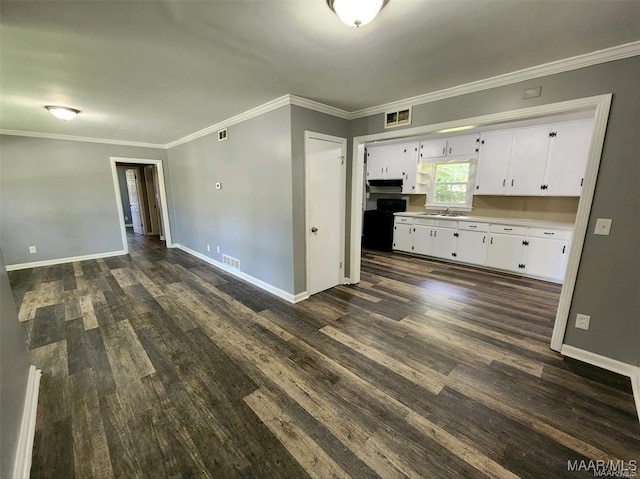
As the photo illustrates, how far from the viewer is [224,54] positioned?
2008 mm

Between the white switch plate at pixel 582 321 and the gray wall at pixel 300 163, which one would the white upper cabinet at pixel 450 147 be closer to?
the gray wall at pixel 300 163

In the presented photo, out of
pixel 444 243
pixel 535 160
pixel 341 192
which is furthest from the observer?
pixel 444 243

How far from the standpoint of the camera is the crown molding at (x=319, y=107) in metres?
2.96

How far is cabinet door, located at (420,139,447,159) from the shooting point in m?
5.26

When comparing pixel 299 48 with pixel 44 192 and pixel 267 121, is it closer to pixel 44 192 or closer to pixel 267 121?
pixel 267 121

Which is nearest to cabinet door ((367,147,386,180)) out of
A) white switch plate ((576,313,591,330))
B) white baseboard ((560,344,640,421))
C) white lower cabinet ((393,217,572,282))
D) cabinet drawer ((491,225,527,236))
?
white lower cabinet ((393,217,572,282))

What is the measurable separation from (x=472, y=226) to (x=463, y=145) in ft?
5.32

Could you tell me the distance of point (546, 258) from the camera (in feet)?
13.3

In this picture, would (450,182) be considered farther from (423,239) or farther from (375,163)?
(375,163)

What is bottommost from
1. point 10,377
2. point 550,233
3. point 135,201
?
point 10,377

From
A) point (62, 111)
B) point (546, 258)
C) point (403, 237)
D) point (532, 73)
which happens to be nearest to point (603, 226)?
point (532, 73)

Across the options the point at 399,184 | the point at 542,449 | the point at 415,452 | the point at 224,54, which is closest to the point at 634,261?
the point at 542,449

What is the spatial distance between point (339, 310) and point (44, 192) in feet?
19.7

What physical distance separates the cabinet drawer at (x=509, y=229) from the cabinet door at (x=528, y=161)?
68 cm
